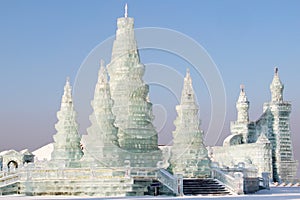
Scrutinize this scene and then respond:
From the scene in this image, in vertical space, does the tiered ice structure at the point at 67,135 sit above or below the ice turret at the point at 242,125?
below

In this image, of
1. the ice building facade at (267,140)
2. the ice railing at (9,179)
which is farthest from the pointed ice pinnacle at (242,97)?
the ice railing at (9,179)

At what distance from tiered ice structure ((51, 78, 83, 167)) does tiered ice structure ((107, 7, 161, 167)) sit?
546 cm

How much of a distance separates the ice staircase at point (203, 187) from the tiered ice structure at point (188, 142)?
278 cm

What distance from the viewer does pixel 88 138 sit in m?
41.1

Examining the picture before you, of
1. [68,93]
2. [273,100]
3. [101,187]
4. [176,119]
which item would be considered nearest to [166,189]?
[101,187]

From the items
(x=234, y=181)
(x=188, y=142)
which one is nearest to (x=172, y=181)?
(x=234, y=181)

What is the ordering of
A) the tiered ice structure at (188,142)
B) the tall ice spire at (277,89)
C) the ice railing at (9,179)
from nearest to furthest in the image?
the ice railing at (9,179)
the tiered ice structure at (188,142)
the tall ice spire at (277,89)

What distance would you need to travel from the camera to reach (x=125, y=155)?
135 ft

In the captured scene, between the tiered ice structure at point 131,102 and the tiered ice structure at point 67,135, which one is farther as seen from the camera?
the tiered ice structure at point 67,135

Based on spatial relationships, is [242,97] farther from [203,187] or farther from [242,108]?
[203,187]

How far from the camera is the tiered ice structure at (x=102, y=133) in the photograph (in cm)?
3959

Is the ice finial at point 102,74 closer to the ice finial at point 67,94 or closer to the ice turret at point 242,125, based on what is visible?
the ice finial at point 67,94

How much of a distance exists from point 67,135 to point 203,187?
1513 cm

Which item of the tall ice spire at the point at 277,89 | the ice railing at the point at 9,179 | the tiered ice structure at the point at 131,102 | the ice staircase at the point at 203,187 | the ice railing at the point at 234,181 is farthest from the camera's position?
the tall ice spire at the point at 277,89
